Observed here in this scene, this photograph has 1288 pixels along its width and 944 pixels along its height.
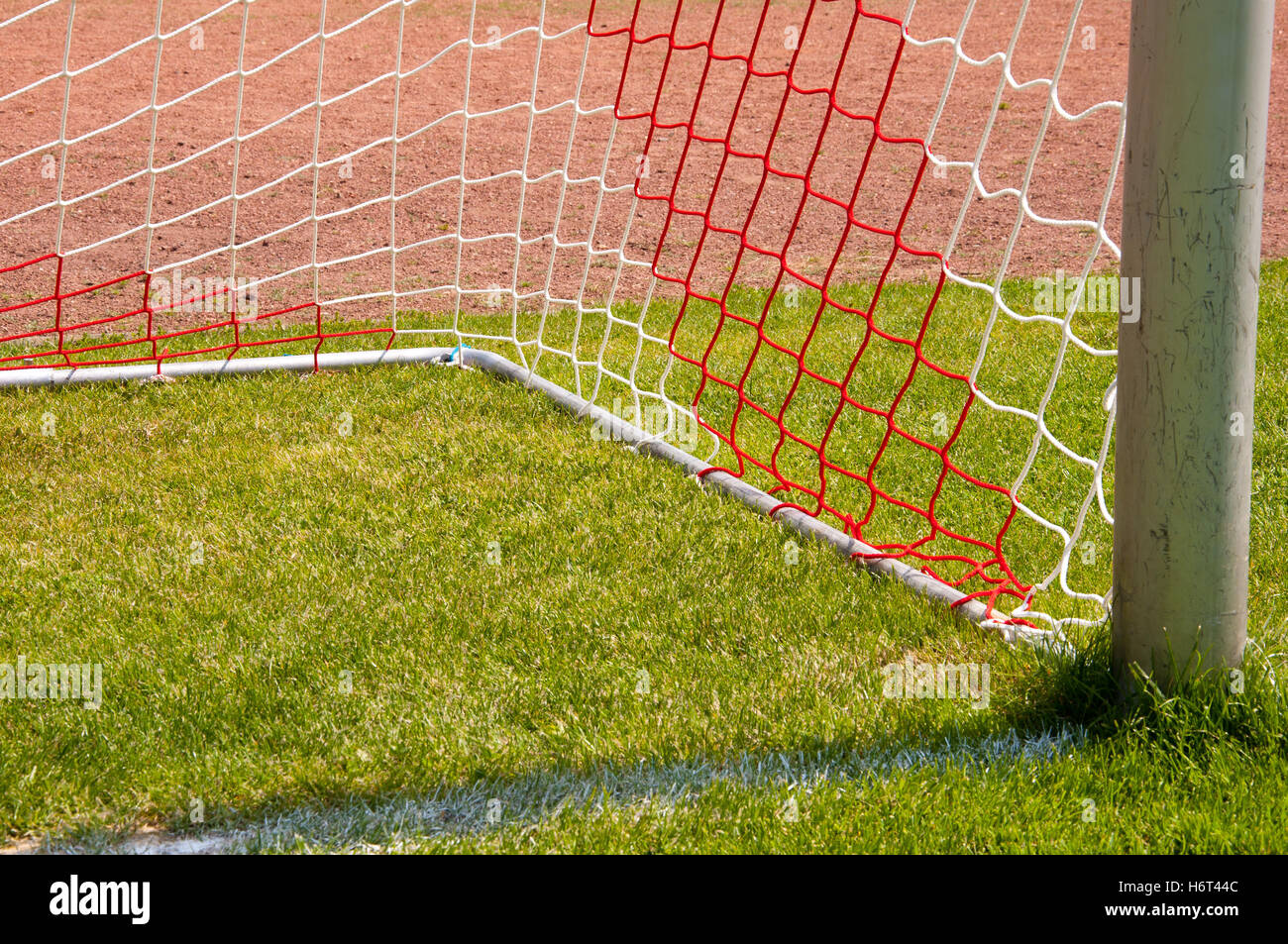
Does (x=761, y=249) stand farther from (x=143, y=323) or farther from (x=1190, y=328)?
(x=1190, y=328)

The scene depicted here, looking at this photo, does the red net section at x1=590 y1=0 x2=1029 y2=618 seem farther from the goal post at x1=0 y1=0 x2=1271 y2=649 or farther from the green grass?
the green grass

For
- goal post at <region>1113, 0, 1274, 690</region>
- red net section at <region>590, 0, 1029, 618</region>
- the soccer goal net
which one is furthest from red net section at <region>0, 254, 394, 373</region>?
goal post at <region>1113, 0, 1274, 690</region>

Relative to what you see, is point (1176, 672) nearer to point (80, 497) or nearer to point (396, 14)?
point (80, 497)

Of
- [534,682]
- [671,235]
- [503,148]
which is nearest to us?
[534,682]

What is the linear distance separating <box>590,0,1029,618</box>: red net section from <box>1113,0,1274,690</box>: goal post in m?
0.60

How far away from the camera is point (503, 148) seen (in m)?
8.24

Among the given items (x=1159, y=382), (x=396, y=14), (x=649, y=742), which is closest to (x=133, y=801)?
(x=649, y=742)

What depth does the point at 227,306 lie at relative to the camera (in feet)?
19.9

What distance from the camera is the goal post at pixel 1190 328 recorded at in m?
2.29

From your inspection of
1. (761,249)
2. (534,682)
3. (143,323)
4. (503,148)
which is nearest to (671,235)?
(761,249)

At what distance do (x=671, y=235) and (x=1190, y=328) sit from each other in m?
4.77

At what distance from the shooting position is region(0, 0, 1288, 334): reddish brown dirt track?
255 inches

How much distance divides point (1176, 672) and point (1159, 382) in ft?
1.81

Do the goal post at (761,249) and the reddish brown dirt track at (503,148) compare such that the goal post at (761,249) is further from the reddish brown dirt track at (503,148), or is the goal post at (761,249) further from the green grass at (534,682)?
the green grass at (534,682)
